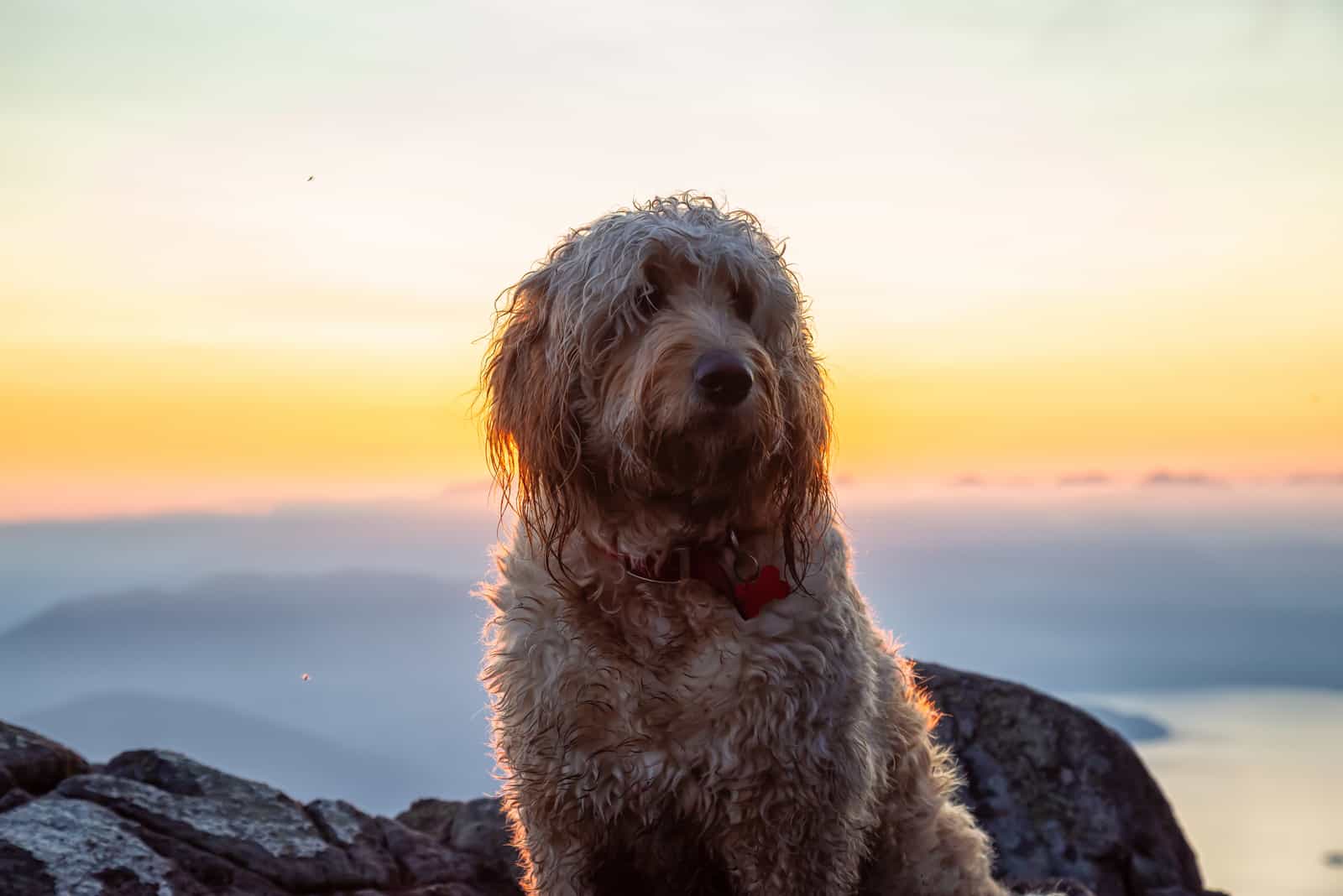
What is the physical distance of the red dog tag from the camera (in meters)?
4.42

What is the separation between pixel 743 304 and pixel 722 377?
2.25 ft

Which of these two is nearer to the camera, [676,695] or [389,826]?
[676,695]

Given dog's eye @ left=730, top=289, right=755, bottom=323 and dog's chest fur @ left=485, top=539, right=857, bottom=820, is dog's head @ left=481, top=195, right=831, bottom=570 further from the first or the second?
dog's chest fur @ left=485, top=539, right=857, bottom=820

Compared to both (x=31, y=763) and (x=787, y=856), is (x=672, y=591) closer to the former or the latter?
(x=787, y=856)

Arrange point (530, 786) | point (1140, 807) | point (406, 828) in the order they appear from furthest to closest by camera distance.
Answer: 1. point (1140, 807)
2. point (406, 828)
3. point (530, 786)

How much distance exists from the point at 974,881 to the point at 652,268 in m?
3.06

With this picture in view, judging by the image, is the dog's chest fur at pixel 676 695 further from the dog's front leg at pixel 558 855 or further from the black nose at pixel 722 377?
the black nose at pixel 722 377

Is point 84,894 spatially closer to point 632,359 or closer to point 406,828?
point 406,828

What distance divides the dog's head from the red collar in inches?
2.6

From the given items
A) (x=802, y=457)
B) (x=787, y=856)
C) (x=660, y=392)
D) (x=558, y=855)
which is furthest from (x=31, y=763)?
(x=802, y=457)

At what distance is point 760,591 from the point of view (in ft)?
14.7

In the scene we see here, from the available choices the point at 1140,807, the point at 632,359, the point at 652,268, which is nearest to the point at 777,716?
the point at 632,359

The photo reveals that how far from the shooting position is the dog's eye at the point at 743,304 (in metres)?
4.61

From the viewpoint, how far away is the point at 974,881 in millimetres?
5254
